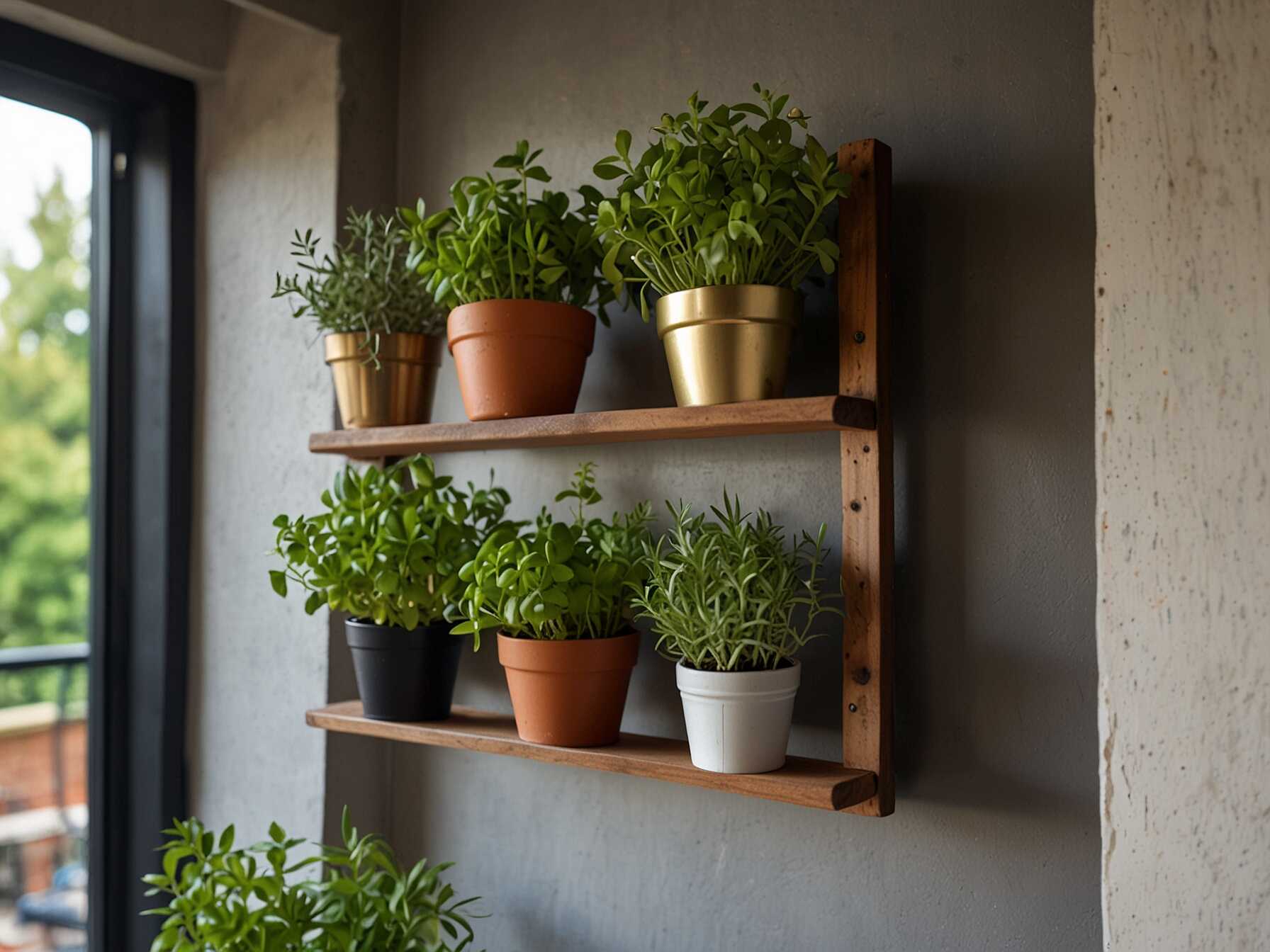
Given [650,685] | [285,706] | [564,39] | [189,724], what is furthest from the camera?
[189,724]

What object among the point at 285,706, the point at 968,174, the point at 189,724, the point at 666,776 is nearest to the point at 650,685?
the point at 666,776

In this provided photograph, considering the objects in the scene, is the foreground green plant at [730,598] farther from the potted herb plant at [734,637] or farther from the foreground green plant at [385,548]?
the foreground green plant at [385,548]

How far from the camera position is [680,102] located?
138 cm

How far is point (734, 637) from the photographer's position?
1103 mm

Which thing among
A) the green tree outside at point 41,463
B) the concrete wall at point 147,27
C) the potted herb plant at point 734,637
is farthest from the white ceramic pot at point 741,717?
the green tree outside at point 41,463

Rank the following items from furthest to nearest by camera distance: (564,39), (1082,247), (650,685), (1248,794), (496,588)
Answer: (564,39)
(650,685)
(496,588)
(1082,247)
(1248,794)

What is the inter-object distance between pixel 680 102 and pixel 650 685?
0.78m

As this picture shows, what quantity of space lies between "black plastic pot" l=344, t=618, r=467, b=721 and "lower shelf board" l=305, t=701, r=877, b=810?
0.02m

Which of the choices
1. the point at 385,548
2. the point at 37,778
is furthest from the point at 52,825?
the point at 385,548

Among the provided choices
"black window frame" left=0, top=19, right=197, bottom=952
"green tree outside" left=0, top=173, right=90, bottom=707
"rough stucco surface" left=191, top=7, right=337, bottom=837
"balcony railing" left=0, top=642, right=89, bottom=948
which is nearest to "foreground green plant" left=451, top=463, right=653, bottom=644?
"rough stucco surface" left=191, top=7, right=337, bottom=837

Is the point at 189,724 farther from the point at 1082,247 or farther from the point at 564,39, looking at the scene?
the point at 1082,247

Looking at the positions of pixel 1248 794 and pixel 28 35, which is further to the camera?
pixel 28 35

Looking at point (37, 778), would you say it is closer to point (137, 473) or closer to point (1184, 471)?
point (137, 473)

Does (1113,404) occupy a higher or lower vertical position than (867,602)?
higher
